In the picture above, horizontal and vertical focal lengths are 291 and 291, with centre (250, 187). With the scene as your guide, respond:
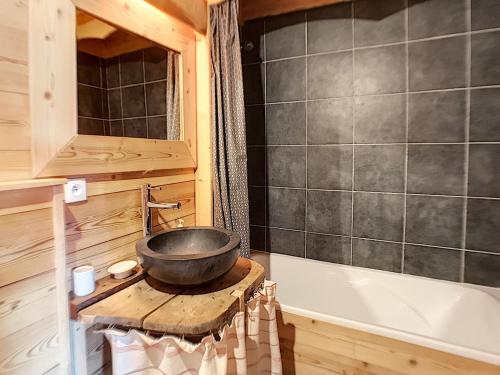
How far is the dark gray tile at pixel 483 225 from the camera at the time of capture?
1.79 m

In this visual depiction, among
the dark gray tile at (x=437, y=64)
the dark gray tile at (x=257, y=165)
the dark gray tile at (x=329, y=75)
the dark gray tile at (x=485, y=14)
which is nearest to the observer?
the dark gray tile at (x=485, y=14)

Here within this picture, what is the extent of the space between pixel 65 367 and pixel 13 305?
338mm

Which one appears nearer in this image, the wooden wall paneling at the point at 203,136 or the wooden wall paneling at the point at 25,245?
the wooden wall paneling at the point at 25,245

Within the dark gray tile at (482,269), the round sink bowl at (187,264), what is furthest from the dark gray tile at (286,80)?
→ the dark gray tile at (482,269)

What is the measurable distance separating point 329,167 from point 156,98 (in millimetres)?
1360

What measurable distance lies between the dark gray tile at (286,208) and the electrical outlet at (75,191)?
5.22 feet

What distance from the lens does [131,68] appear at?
4.51ft

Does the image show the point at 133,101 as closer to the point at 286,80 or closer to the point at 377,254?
the point at 286,80

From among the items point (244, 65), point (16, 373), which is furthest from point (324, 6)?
point (16, 373)

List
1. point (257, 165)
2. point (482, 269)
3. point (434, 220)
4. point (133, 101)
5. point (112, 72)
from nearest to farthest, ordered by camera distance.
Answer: point (112, 72)
point (133, 101)
point (482, 269)
point (434, 220)
point (257, 165)

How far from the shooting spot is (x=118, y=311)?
3.28ft

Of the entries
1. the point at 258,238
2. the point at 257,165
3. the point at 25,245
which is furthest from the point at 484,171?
the point at 25,245

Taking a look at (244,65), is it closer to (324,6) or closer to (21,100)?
Result: (324,6)

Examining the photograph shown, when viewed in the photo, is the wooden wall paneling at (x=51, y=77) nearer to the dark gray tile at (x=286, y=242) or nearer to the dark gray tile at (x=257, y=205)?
the dark gray tile at (x=257, y=205)
